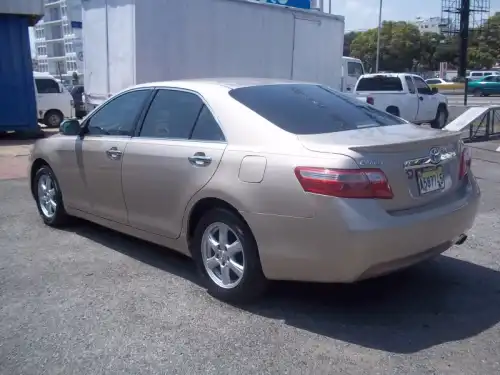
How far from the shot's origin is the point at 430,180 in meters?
3.99

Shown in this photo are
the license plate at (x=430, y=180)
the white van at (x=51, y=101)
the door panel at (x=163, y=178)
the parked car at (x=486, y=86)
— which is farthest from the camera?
the parked car at (x=486, y=86)

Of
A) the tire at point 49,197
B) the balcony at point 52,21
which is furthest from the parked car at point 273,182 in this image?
the balcony at point 52,21

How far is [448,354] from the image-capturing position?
348cm

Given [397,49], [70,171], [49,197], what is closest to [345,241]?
[70,171]

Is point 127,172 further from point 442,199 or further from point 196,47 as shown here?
point 196,47

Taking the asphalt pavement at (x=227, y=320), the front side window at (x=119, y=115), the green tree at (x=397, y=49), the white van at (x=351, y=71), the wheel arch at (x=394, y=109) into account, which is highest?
the green tree at (x=397, y=49)

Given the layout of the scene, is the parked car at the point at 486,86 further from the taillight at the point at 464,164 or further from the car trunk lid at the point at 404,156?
the car trunk lid at the point at 404,156

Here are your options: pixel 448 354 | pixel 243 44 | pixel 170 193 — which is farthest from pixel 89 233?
pixel 243 44

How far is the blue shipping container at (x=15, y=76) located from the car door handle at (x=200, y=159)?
12.2 metres

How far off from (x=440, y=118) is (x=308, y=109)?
15.5 m

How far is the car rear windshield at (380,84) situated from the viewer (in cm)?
1722

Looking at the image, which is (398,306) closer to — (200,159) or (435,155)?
(435,155)

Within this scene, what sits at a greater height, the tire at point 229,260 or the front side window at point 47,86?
the front side window at point 47,86

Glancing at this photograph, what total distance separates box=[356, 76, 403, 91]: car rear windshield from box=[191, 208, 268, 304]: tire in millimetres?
13870
